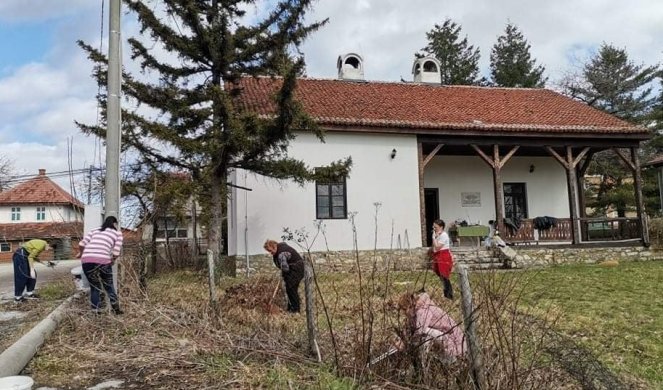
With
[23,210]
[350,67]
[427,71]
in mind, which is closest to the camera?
[350,67]

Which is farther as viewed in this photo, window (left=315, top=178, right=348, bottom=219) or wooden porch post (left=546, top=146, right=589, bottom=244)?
wooden porch post (left=546, top=146, right=589, bottom=244)

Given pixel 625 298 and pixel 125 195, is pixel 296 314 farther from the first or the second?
pixel 125 195

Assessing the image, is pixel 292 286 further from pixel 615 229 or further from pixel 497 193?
pixel 615 229

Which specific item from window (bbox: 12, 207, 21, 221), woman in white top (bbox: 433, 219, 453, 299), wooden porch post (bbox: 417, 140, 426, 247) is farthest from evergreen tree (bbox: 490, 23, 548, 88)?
window (bbox: 12, 207, 21, 221)

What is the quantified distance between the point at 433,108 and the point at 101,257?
540 inches

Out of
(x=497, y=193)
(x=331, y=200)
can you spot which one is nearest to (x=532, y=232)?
(x=497, y=193)

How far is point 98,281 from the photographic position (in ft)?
23.7

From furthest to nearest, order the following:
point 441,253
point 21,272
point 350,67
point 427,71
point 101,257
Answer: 1. point 427,71
2. point 350,67
3. point 21,272
4. point 441,253
5. point 101,257

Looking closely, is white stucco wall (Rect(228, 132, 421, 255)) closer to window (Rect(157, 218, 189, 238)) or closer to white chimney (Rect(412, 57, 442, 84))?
window (Rect(157, 218, 189, 238))

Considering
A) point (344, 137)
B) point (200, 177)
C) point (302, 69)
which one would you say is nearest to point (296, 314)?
point (302, 69)

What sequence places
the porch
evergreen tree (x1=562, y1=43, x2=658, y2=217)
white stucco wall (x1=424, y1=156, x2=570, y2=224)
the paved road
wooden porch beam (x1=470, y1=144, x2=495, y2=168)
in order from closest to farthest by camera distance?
the paved road → wooden porch beam (x1=470, y1=144, x2=495, y2=168) → the porch → white stucco wall (x1=424, y1=156, x2=570, y2=224) → evergreen tree (x1=562, y1=43, x2=658, y2=217)

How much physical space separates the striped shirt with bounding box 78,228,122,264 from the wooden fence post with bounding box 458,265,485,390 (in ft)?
18.2

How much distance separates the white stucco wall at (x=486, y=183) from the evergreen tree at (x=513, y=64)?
22.8 meters

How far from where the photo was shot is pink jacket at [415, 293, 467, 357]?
3.91 m
